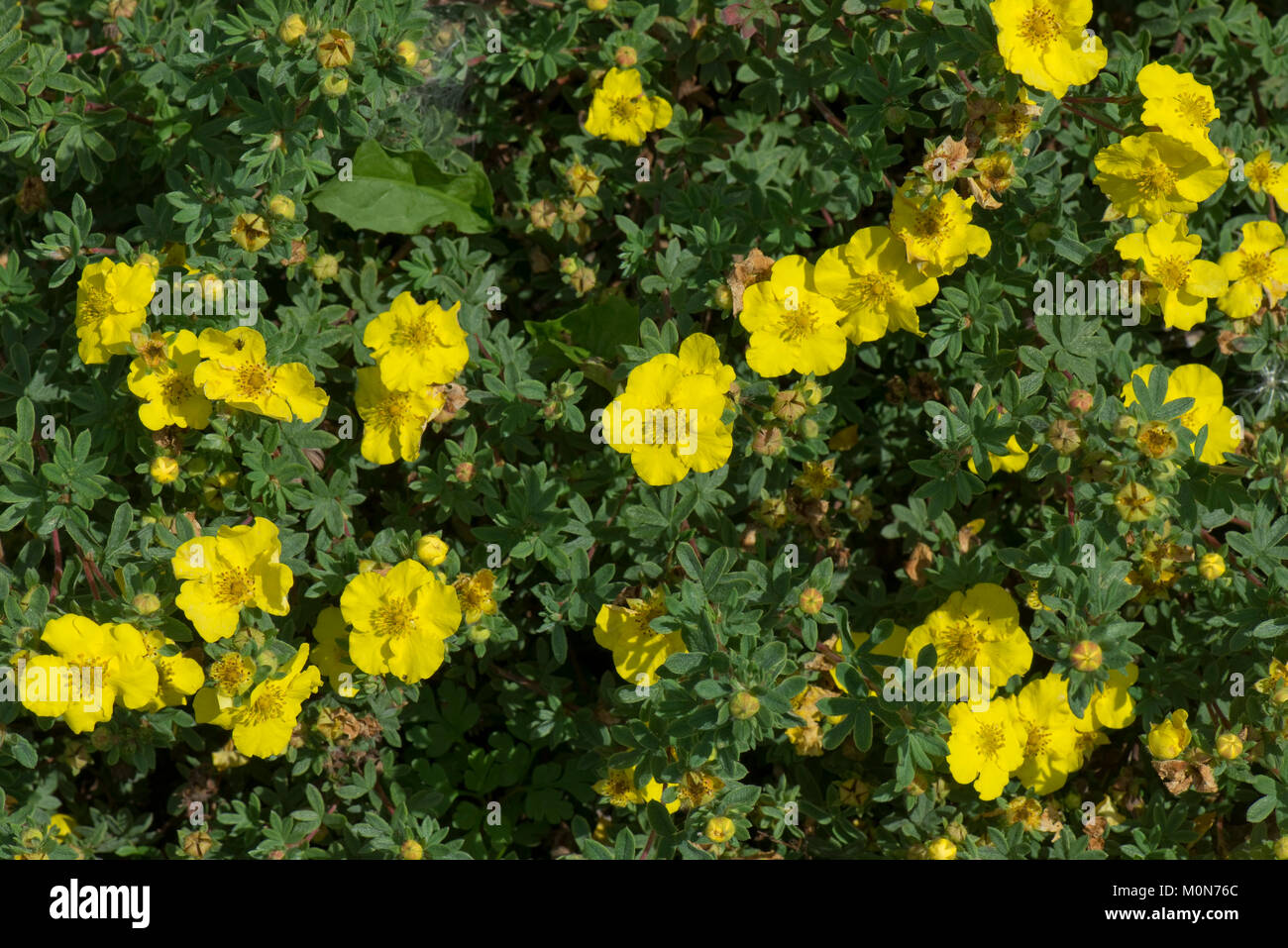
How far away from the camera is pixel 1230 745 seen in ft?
11.1

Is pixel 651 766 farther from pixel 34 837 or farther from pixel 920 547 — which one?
pixel 34 837

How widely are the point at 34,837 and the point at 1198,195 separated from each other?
4.09 meters

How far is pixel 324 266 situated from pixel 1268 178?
10.6ft

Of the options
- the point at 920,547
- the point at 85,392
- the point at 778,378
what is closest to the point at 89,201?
the point at 85,392

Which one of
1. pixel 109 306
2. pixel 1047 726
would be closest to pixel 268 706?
pixel 109 306

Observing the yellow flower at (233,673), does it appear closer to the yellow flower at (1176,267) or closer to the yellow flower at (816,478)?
the yellow flower at (816,478)

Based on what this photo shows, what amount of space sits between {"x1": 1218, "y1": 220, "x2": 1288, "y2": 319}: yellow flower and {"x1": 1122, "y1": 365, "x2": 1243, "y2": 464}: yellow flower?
0.30 metres

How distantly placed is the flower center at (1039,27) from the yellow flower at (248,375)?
2.33 m

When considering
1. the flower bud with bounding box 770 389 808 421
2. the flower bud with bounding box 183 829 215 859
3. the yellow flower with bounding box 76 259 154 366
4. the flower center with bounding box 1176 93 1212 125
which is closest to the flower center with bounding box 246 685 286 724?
the flower bud with bounding box 183 829 215 859

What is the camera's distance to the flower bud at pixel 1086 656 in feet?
10.5

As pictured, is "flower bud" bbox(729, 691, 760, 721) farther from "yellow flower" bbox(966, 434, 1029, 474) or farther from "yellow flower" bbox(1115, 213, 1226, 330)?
"yellow flower" bbox(1115, 213, 1226, 330)

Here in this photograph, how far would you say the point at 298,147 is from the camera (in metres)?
3.64

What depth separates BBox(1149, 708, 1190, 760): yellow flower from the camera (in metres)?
3.46

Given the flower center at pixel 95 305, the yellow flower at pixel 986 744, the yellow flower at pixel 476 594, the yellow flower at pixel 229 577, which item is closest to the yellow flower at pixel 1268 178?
the yellow flower at pixel 986 744
